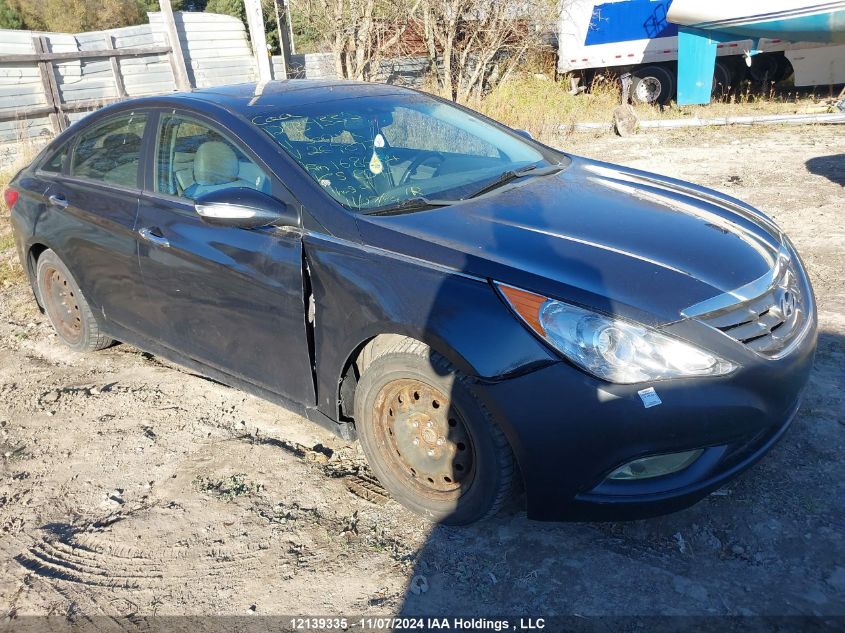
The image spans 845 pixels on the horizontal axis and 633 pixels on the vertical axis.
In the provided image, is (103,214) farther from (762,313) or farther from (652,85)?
(652,85)

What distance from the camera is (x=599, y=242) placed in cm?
284

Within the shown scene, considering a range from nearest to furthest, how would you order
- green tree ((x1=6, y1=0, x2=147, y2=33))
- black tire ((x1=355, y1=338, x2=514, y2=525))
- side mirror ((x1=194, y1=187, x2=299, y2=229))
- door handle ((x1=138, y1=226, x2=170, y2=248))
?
black tire ((x1=355, y1=338, x2=514, y2=525)) < side mirror ((x1=194, y1=187, x2=299, y2=229)) < door handle ((x1=138, y1=226, x2=170, y2=248)) < green tree ((x1=6, y1=0, x2=147, y2=33))

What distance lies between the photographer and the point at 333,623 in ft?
8.34

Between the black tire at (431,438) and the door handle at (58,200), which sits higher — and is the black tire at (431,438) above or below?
below

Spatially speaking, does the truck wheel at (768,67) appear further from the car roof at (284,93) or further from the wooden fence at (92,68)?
the car roof at (284,93)

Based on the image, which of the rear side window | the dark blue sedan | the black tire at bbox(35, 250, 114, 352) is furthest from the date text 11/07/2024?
the black tire at bbox(35, 250, 114, 352)

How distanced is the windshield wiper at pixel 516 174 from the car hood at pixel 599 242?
0.06 m

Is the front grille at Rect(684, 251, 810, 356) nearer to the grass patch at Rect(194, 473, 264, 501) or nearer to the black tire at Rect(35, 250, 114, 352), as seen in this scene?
the grass patch at Rect(194, 473, 264, 501)

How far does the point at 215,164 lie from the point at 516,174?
148cm

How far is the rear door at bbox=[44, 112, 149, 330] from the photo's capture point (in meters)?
3.92

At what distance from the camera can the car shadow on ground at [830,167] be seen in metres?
8.09

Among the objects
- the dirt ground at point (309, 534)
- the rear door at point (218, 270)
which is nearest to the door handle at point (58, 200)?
the rear door at point (218, 270)

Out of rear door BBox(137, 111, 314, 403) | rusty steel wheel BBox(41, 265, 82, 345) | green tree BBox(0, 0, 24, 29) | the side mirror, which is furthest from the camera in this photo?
green tree BBox(0, 0, 24, 29)

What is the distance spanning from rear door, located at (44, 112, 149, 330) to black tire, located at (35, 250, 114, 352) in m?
0.16
